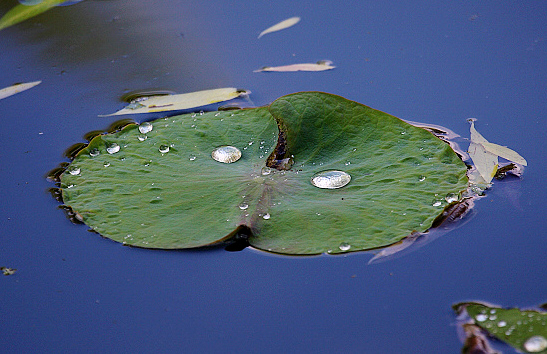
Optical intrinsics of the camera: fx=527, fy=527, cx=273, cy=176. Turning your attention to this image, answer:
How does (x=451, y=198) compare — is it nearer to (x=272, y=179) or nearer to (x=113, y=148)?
(x=272, y=179)

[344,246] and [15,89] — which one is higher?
[15,89]

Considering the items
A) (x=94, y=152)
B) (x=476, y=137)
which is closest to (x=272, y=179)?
(x=94, y=152)

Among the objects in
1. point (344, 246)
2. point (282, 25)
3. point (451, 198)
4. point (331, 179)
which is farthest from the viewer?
point (282, 25)

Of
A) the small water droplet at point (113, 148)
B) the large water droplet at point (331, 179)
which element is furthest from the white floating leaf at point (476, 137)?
the small water droplet at point (113, 148)

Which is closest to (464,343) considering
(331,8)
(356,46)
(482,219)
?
(482,219)

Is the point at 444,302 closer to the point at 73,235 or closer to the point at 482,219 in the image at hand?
the point at 482,219

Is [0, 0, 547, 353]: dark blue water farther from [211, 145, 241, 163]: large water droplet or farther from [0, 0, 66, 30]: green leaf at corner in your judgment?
[211, 145, 241, 163]: large water droplet
